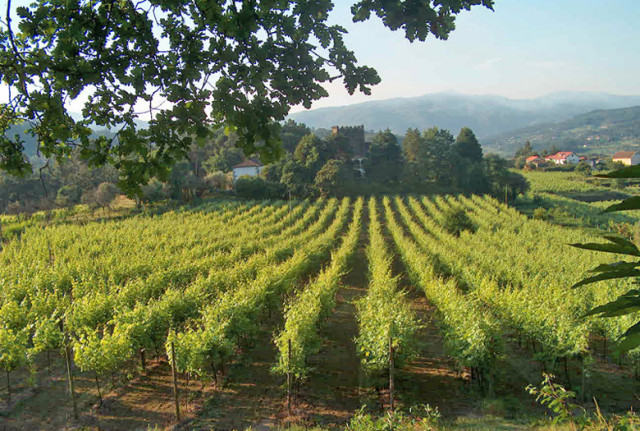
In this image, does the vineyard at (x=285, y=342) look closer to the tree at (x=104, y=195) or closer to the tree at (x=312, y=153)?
the tree at (x=104, y=195)

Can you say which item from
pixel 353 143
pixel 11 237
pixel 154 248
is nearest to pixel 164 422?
pixel 154 248

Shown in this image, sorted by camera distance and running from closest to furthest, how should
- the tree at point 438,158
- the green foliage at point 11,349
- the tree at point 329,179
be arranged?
the green foliage at point 11,349, the tree at point 329,179, the tree at point 438,158

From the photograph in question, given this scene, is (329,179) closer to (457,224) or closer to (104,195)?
(457,224)

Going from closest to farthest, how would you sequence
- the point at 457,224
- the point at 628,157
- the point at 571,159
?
the point at 457,224, the point at 628,157, the point at 571,159

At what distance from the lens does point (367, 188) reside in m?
52.9

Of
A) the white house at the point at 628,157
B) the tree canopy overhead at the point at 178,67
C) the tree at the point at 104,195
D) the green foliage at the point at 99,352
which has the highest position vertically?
the tree canopy overhead at the point at 178,67

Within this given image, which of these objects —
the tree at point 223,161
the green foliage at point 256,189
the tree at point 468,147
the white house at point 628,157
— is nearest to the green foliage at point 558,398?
the green foliage at point 256,189

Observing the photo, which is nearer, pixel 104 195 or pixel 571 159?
pixel 104 195

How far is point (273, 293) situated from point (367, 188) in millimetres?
41158

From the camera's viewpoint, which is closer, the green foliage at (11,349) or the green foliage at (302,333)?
the green foliage at (11,349)

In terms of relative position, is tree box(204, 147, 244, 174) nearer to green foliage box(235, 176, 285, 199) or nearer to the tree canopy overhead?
green foliage box(235, 176, 285, 199)

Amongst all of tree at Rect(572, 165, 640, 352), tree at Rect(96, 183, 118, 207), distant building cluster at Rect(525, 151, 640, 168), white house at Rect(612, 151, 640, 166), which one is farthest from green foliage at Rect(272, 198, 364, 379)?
white house at Rect(612, 151, 640, 166)

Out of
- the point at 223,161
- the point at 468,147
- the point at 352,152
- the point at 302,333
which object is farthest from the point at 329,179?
the point at 302,333

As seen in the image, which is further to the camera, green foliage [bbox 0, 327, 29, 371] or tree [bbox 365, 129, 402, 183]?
tree [bbox 365, 129, 402, 183]
